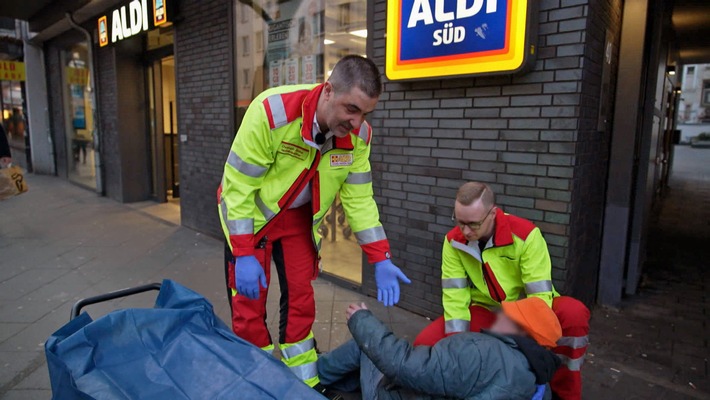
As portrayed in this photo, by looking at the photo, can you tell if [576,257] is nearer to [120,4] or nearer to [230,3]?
[230,3]

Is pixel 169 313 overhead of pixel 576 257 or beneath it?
overhead

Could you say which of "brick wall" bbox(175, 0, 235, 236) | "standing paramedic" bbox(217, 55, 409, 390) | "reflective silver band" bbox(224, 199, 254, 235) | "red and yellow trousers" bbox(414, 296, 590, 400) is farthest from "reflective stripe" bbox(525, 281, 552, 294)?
"brick wall" bbox(175, 0, 235, 236)

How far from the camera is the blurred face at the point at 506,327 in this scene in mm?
1984

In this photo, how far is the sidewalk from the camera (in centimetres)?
358

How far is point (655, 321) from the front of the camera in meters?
4.07

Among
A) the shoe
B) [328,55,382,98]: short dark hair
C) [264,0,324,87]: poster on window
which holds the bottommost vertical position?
the shoe

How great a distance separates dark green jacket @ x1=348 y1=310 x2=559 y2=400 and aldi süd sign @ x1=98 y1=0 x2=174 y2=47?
6302 mm

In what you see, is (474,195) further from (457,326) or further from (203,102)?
(203,102)

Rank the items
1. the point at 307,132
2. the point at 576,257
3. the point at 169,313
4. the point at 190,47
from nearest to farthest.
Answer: the point at 169,313 → the point at 307,132 → the point at 576,257 → the point at 190,47

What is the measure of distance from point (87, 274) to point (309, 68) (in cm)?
326

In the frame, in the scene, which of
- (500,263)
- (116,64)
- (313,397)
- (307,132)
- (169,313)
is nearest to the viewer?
(313,397)

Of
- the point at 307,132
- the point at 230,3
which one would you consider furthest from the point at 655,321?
the point at 230,3

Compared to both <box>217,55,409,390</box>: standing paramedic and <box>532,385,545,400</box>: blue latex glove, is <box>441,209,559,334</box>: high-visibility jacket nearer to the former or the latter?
<box>217,55,409,390</box>: standing paramedic

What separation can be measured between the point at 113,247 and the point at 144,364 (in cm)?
Answer: 522
